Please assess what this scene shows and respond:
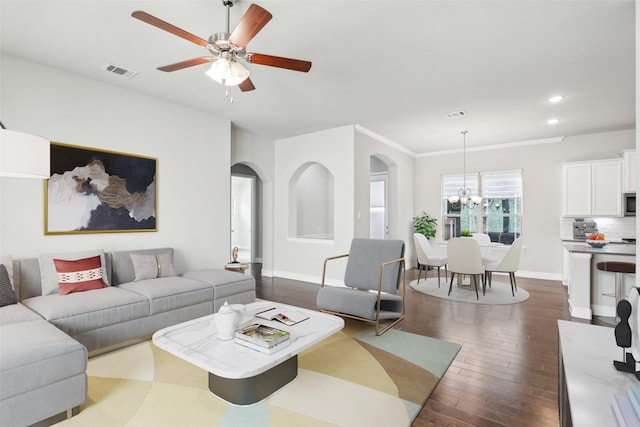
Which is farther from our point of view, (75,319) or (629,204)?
(629,204)

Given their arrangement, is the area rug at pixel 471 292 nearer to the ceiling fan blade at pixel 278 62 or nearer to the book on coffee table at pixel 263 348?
the book on coffee table at pixel 263 348

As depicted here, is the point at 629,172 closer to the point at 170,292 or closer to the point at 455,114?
the point at 455,114

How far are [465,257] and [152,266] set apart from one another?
4375mm

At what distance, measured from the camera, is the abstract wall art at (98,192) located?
11.6 feet

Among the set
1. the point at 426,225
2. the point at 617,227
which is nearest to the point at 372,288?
the point at 426,225

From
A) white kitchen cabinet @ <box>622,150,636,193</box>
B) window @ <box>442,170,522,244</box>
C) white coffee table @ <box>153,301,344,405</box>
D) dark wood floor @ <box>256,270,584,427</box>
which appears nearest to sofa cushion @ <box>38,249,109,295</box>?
white coffee table @ <box>153,301,344,405</box>

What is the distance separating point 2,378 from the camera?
72.1 inches

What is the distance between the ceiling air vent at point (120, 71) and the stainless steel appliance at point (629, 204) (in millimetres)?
7651

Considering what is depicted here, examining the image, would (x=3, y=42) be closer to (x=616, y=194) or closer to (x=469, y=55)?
(x=469, y=55)

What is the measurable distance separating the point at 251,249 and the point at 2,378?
21.1 ft

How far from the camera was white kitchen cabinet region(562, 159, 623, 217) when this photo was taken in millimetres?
5684

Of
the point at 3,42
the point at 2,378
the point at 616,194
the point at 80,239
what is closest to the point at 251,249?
the point at 80,239

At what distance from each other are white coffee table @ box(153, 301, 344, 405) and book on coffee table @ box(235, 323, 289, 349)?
0.05 meters

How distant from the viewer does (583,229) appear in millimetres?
6086
